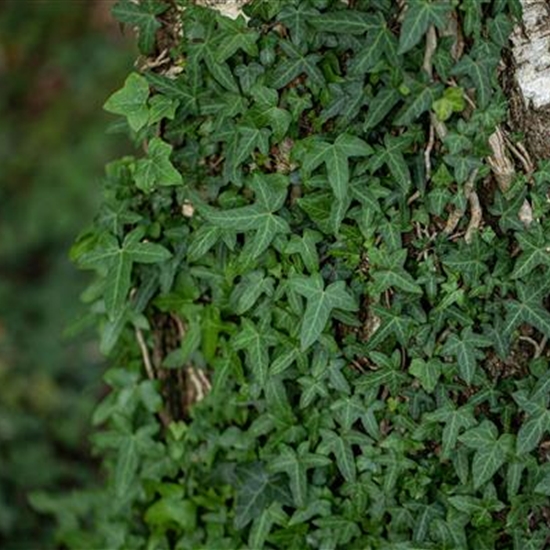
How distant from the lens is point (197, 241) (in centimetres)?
196


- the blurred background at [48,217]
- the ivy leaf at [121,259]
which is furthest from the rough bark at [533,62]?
the blurred background at [48,217]

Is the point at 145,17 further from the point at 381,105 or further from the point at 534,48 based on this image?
the point at 534,48

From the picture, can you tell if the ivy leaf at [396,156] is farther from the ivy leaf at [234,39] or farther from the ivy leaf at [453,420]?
the ivy leaf at [453,420]

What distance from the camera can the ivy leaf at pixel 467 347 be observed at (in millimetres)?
1845

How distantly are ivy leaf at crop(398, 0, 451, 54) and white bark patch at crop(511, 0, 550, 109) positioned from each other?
20 cm

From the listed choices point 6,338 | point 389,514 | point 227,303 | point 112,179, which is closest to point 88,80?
point 6,338

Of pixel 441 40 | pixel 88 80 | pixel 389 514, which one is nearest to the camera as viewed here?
pixel 441 40

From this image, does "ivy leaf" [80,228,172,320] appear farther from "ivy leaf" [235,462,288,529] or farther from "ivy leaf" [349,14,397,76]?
"ivy leaf" [349,14,397,76]

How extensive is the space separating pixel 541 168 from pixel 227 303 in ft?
2.17

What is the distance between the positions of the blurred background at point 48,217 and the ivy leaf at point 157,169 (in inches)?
76.3

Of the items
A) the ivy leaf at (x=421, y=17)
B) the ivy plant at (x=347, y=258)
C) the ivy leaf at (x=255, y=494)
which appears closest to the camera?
the ivy leaf at (x=421, y=17)

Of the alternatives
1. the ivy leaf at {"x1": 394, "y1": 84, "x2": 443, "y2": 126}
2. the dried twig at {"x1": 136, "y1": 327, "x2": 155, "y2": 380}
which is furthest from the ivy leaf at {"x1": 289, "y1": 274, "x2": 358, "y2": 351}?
the dried twig at {"x1": 136, "y1": 327, "x2": 155, "y2": 380}

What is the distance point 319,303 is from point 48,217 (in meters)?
2.73

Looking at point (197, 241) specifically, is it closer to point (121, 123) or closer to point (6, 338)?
point (121, 123)
